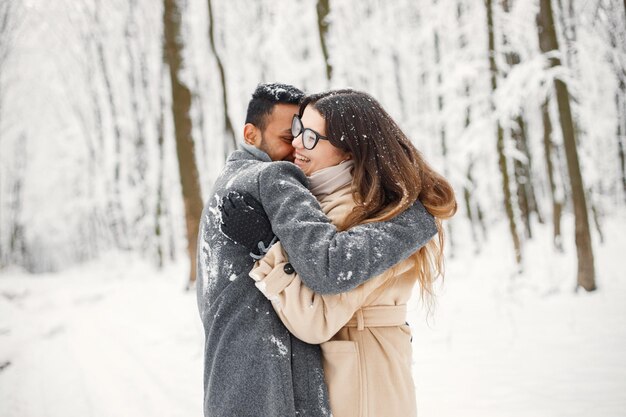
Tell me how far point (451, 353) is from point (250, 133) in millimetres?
4808

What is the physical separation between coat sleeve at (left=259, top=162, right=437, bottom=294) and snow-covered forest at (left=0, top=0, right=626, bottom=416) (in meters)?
3.14

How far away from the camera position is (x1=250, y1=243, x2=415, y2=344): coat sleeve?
61.6 inches

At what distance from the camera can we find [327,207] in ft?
6.01

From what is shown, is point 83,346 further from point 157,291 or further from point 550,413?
point 550,413

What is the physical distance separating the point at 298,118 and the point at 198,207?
866 centimetres

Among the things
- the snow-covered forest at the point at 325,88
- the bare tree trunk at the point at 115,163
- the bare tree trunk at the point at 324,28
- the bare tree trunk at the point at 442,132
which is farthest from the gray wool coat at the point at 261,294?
the bare tree trunk at the point at 115,163

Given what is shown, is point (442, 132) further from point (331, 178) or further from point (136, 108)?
point (136, 108)

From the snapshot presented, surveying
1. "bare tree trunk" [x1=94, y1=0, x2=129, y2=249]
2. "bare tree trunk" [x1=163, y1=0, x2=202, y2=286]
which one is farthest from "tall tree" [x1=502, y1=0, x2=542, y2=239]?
"bare tree trunk" [x1=94, y1=0, x2=129, y2=249]

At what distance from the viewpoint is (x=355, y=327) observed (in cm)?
179

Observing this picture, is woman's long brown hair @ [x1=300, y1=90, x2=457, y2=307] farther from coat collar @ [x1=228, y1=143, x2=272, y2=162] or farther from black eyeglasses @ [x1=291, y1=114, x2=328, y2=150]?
coat collar @ [x1=228, y1=143, x2=272, y2=162]

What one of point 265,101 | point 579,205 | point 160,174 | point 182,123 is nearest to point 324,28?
point 182,123

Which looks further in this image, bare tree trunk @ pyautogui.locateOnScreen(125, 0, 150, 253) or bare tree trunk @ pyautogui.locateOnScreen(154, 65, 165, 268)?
bare tree trunk @ pyautogui.locateOnScreen(125, 0, 150, 253)

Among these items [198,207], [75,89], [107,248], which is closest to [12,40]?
[198,207]

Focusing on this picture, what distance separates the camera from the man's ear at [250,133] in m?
2.09
